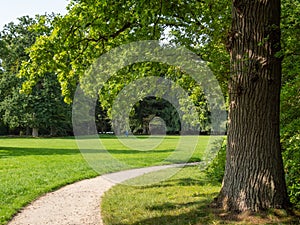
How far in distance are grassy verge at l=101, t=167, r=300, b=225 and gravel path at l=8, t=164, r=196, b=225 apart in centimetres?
29

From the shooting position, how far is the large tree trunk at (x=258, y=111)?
546 centimetres

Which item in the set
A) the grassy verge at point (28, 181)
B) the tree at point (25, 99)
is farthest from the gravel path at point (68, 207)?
the tree at point (25, 99)

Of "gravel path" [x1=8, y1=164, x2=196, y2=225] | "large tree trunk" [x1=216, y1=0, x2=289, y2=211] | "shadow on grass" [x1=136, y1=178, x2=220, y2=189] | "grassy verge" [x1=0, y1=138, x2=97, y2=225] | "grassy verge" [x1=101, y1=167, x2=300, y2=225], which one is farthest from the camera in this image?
"shadow on grass" [x1=136, y1=178, x2=220, y2=189]

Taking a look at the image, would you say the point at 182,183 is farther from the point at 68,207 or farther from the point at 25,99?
the point at 25,99

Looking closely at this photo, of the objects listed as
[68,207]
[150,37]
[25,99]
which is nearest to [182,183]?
[68,207]

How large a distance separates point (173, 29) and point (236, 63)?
5609 mm

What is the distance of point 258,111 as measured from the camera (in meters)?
5.51

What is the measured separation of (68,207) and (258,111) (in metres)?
4.63

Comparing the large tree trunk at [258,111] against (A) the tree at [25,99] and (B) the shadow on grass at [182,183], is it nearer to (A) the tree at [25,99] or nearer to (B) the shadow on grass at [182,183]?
(B) the shadow on grass at [182,183]

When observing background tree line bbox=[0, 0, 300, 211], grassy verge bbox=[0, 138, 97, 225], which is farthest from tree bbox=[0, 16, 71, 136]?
background tree line bbox=[0, 0, 300, 211]

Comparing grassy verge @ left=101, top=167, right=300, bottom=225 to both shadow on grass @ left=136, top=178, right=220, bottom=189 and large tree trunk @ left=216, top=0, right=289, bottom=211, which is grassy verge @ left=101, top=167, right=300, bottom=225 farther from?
large tree trunk @ left=216, top=0, right=289, bottom=211

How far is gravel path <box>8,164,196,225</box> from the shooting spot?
21.7 ft

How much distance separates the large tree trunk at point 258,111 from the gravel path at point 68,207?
275 centimetres

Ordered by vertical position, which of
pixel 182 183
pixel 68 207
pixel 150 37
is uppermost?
pixel 150 37
